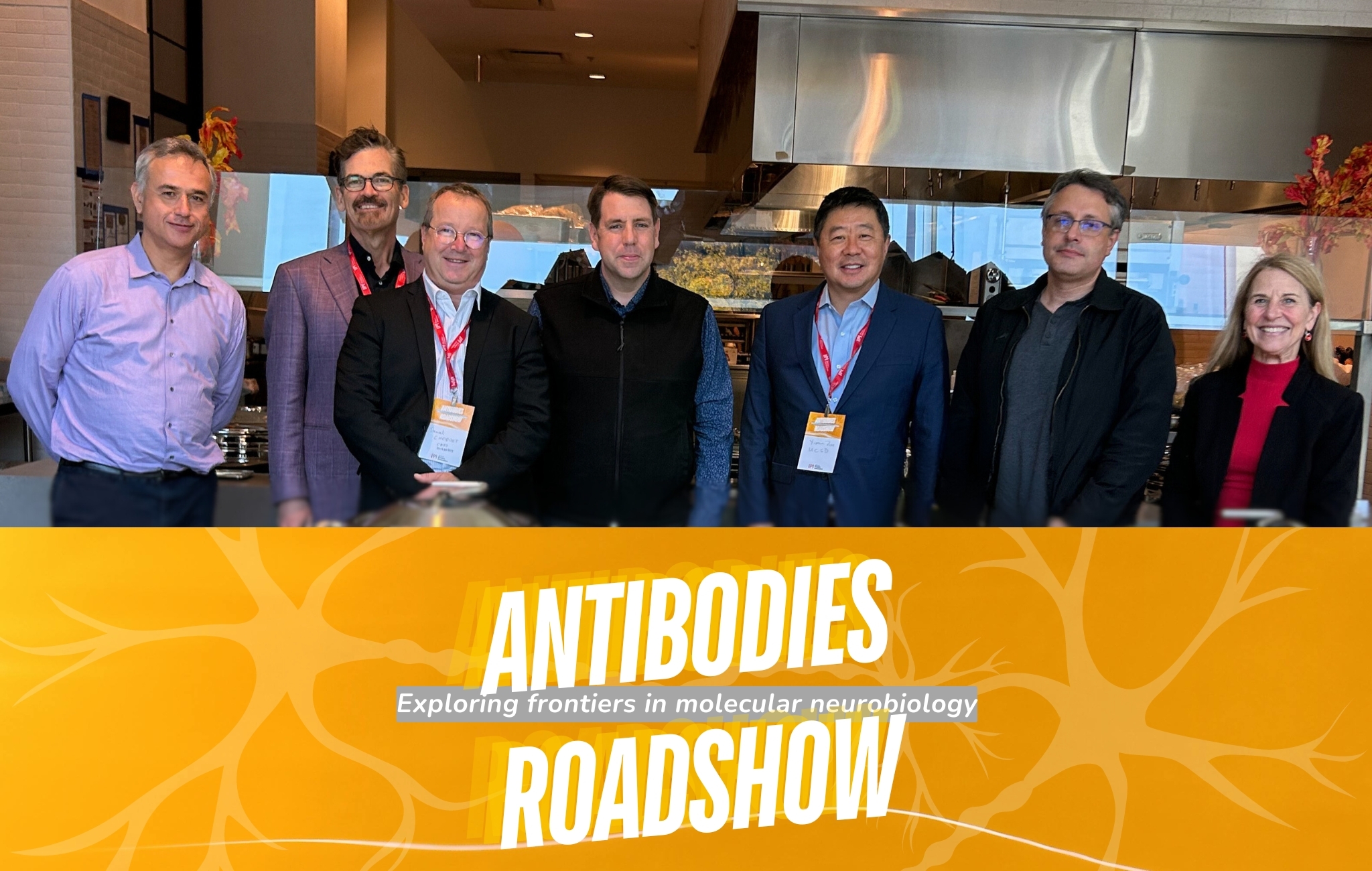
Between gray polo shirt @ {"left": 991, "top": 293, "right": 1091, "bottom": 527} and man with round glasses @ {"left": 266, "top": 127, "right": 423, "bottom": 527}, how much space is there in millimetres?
1438

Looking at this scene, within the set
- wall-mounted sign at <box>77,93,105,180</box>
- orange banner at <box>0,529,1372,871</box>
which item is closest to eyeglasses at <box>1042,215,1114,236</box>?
orange banner at <box>0,529,1372,871</box>

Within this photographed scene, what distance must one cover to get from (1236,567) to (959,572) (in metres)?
0.44

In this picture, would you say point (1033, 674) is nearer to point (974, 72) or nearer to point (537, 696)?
point (537, 696)

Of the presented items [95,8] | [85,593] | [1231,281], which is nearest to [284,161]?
[95,8]

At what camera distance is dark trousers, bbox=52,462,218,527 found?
4.72 feet

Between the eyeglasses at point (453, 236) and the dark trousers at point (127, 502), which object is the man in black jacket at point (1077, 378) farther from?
the dark trousers at point (127, 502)

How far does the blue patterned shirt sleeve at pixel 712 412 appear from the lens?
248cm

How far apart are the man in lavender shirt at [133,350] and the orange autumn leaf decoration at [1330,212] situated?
354cm

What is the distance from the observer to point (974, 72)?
405 centimetres

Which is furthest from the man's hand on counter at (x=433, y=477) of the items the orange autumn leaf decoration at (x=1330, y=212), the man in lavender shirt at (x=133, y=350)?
the orange autumn leaf decoration at (x=1330, y=212)

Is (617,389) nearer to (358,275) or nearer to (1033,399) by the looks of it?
(358,275)

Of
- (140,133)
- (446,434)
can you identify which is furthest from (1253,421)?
(140,133)

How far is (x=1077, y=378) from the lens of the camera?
228 centimetres

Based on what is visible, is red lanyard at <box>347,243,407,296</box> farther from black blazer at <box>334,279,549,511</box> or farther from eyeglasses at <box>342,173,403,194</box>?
black blazer at <box>334,279,549,511</box>
